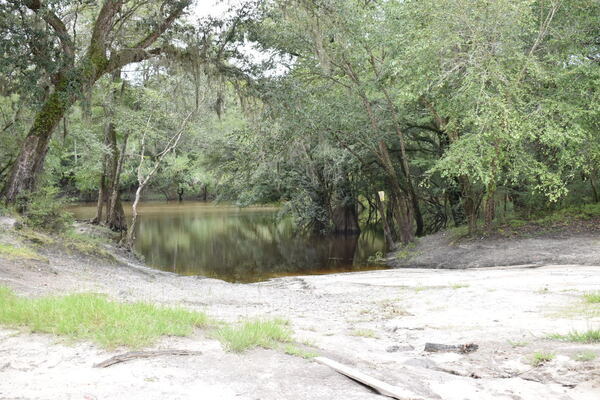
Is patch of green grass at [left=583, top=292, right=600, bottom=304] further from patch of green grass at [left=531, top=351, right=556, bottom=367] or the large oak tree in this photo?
the large oak tree

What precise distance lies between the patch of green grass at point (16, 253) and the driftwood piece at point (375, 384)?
782 centimetres

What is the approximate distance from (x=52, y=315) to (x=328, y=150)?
51.4ft

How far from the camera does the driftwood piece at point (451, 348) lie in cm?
611

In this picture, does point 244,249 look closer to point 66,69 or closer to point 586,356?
point 66,69

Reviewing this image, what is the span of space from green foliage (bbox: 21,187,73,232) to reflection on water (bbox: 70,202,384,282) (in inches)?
201

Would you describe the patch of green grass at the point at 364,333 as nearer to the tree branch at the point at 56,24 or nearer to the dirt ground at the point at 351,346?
the dirt ground at the point at 351,346

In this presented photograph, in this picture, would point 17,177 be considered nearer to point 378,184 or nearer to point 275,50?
point 275,50

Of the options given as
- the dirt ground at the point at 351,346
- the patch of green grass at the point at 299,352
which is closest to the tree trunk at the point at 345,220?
the dirt ground at the point at 351,346

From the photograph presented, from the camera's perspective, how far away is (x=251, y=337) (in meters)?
5.20

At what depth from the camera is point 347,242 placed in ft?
95.4

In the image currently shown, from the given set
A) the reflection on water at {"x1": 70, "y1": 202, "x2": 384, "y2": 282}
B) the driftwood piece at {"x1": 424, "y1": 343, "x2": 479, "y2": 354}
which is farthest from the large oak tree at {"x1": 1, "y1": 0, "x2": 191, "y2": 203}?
the driftwood piece at {"x1": 424, "y1": 343, "x2": 479, "y2": 354}

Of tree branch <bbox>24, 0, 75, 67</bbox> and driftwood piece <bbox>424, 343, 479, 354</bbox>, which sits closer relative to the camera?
driftwood piece <bbox>424, 343, 479, 354</bbox>

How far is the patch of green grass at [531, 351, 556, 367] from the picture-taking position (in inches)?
210

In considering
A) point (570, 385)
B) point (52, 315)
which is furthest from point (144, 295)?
point (570, 385)
